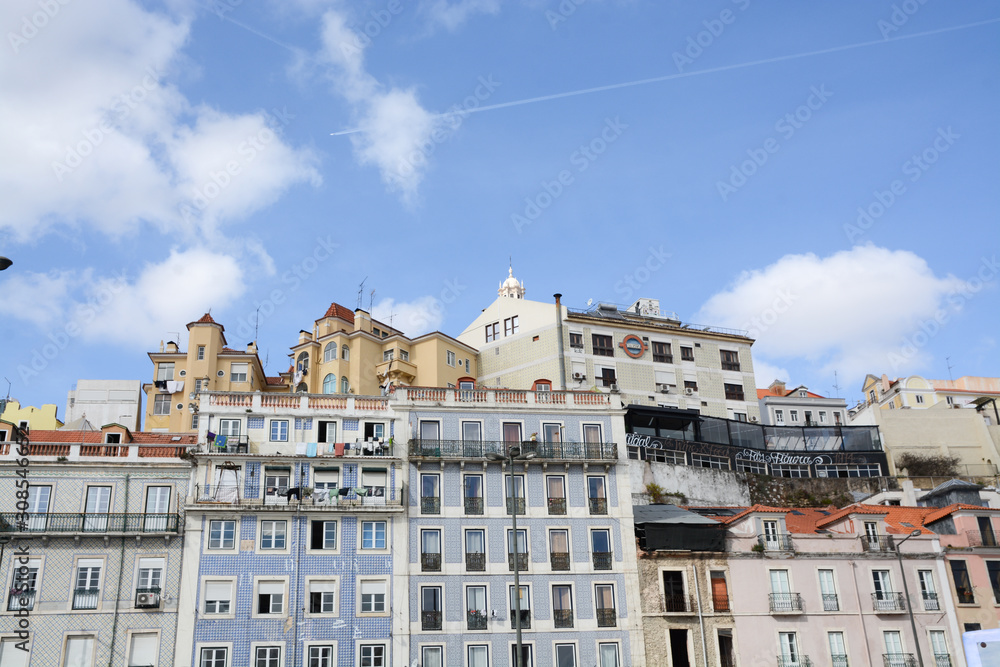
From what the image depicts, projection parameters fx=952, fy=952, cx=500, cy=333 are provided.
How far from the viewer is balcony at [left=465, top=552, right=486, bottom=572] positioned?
47.5 metres

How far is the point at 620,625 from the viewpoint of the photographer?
156 feet

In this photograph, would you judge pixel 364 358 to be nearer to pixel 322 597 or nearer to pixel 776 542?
pixel 322 597

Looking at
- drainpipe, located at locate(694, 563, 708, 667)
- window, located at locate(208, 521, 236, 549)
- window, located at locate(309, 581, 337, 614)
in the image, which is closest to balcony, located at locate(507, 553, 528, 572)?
window, located at locate(309, 581, 337, 614)

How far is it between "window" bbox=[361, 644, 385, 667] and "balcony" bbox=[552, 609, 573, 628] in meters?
8.50

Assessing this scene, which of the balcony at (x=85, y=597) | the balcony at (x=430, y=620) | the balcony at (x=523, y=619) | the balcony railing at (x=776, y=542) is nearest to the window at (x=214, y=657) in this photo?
the balcony at (x=85, y=597)

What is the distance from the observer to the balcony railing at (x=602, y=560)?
48478 millimetres

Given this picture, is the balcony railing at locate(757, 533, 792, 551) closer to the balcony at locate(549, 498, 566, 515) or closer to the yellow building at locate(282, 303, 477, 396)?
the balcony at locate(549, 498, 566, 515)

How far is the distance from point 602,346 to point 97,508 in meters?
47.1

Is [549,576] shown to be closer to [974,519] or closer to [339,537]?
[339,537]

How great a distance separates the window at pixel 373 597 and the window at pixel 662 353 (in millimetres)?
43954

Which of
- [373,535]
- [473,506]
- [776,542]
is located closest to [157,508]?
[373,535]

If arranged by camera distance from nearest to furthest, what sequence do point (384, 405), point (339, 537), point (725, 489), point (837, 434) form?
1. point (339, 537)
2. point (384, 405)
3. point (725, 489)
4. point (837, 434)

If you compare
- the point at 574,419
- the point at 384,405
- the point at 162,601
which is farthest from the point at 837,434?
the point at 162,601

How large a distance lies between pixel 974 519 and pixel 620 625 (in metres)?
21.8
